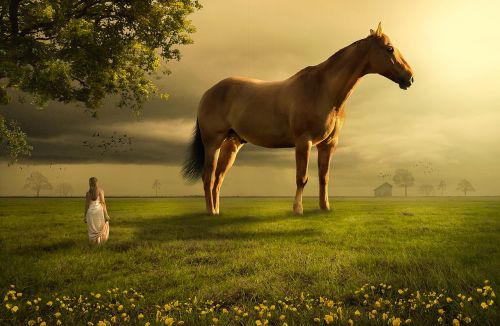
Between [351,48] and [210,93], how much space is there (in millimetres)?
5568

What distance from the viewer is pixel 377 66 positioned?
44.2 ft

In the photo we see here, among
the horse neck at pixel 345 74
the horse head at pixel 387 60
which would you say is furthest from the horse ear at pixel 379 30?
the horse neck at pixel 345 74

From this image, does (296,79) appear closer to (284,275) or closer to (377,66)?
(377,66)

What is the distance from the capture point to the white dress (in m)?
10.6

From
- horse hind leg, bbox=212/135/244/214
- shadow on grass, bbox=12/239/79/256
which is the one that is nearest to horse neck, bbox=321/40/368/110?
horse hind leg, bbox=212/135/244/214

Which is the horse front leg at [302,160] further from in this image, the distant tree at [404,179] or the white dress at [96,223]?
the distant tree at [404,179]

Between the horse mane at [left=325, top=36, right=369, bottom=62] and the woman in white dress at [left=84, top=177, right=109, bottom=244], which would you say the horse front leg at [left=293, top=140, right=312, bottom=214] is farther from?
the woman in white dress at [left=84, top=177, right=109, bottom=244]

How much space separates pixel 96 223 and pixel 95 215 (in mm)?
197

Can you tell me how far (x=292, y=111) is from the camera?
1422 centimetres

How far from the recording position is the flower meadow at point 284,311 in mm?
4906

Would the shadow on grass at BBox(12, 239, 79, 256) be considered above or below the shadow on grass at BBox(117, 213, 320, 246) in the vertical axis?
below

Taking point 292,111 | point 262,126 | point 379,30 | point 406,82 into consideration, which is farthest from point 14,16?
point 406,82

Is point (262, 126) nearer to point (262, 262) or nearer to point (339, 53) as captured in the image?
point (339, 53)

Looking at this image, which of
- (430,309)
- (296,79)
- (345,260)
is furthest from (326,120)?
(430,309)
